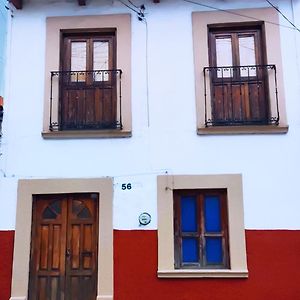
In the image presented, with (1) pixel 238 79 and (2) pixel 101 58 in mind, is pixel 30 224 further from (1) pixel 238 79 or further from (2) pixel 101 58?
(1) pixel 238 79

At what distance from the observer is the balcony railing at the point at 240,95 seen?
796cm

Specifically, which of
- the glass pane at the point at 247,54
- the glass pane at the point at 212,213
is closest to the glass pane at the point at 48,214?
the glass pane at the point at 212,213

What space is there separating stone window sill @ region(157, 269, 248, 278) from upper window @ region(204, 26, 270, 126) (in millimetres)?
2489

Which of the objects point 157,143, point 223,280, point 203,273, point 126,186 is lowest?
point 223,280

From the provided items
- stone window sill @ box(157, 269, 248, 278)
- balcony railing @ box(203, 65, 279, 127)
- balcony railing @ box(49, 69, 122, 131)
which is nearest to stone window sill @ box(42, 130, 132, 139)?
balcony railing @ box(49, 69, 122, 131)

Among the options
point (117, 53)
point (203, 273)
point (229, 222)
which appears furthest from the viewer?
point (117, 53)

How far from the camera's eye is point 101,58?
8398 mm

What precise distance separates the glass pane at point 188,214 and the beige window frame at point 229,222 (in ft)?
0.82

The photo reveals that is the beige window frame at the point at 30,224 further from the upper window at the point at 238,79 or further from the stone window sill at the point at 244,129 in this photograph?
the upper window at the point at 238,79

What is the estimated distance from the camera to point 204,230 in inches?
303

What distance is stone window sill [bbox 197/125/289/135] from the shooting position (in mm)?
7754

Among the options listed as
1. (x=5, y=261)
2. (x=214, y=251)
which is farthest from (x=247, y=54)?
(x=5, y=261)

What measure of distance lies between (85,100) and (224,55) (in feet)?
8.68

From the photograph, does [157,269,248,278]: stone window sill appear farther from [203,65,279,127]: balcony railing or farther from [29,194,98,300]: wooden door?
[203,65,279,127]: balcony railing
